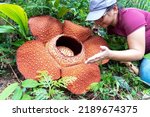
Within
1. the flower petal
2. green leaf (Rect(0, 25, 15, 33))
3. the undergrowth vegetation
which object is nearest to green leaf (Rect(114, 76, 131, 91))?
the undergrowth vegetation

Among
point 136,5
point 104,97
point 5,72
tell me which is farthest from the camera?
point 136,5

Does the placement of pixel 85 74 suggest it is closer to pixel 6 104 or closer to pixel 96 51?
pixel 96 51

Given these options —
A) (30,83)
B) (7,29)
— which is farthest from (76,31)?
(30,83)

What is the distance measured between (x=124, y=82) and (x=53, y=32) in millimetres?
521

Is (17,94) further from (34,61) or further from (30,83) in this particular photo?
(34,61)

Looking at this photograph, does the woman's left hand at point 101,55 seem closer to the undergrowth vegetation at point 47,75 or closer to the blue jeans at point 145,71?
the undergrowth vegetation at point 47,75

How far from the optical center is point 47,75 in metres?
1.71

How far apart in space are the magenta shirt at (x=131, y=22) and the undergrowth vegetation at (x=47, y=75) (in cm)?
14

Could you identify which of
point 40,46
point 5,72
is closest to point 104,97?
point 40,46

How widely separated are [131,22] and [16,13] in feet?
2.24

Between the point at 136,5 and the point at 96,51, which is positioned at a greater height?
the point at 136,5

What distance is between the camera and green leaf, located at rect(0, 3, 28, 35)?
1.79m

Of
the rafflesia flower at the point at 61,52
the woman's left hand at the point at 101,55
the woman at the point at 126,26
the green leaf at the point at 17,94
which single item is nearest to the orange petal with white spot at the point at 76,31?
the rafflesia flower at the point at 61,52

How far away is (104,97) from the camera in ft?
5.82
